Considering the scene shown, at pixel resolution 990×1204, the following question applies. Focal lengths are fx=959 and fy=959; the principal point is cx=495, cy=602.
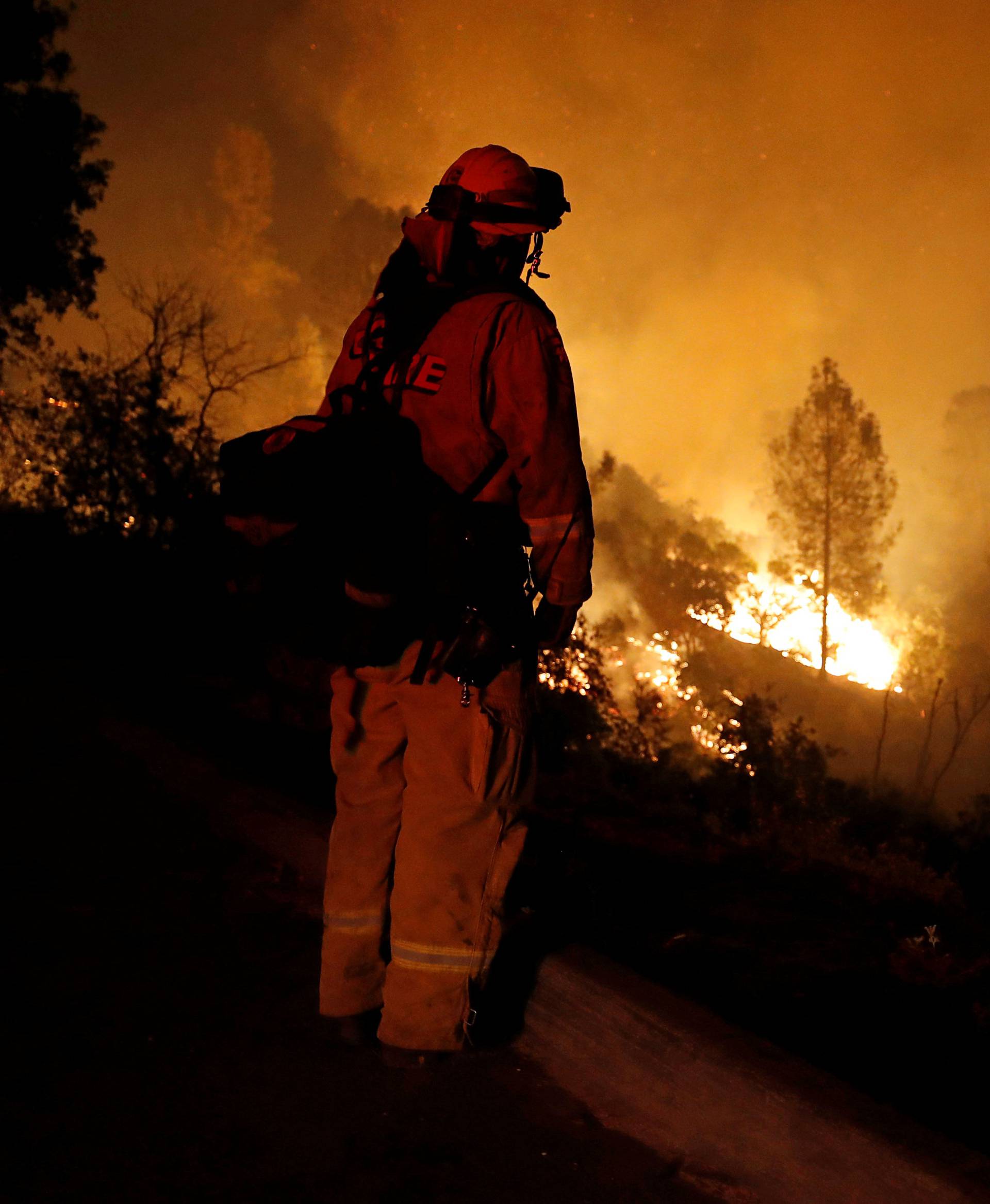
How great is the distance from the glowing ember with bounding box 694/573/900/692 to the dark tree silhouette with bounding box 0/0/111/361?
21.0 m

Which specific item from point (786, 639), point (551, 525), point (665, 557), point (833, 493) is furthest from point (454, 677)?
point (665, 557)

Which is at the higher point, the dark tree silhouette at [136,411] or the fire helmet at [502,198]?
the dark tree silhouette at [136,411]

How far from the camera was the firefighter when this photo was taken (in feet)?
6.81

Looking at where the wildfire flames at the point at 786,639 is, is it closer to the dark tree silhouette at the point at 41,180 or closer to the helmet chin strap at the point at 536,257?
the dark tree silhouette at the point at 41,180

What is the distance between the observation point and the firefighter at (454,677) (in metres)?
2.08

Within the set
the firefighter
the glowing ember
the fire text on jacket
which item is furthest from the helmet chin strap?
the glowing ember

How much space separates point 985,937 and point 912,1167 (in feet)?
6.74

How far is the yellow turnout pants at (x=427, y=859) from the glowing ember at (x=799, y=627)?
28380mm

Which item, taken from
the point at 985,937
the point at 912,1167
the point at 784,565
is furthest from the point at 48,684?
the point at 784,565

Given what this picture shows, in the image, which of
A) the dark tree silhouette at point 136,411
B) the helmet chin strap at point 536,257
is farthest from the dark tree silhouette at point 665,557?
the helmet chin strap at point 536,257

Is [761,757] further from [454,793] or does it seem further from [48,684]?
[454,793]

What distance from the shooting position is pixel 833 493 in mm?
28281

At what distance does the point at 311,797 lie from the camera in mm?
4043

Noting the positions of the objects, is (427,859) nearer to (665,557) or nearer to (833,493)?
(833,493)
